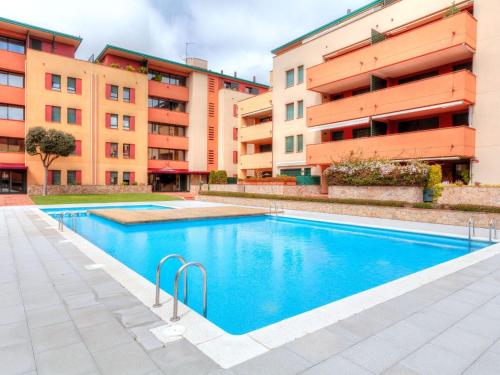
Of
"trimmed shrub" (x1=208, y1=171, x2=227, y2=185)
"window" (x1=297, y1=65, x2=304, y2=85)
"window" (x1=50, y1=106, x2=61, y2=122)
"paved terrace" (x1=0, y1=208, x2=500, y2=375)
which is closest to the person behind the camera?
"paved terrace" (x1=0, y1=208, x2=500, y2=375)

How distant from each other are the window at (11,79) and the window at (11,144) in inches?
203

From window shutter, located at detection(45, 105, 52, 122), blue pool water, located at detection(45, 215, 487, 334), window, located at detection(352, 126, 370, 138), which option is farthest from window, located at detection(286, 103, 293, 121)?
window shutter, located at detection(45, 105, 52, 122)

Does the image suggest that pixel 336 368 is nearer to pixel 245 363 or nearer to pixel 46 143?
pixel 245 363

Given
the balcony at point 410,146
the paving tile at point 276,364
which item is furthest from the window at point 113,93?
the paving tile at point 276,364

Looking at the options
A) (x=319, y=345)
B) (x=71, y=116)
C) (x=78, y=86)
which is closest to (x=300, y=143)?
(x=71, y=116)

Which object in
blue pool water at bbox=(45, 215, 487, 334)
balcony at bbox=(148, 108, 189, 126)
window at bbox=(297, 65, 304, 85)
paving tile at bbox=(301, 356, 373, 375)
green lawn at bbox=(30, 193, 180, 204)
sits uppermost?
window at bbox=(297, 65, 304, 85)

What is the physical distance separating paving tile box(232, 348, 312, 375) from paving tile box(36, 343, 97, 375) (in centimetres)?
152

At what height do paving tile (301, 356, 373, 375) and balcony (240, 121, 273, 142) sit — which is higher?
balcony (240, 121, 273, 142)

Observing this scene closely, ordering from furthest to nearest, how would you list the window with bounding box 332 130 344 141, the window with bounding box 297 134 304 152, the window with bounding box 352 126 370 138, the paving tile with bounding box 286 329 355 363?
the window with bounding box 297 134 304 152 → the window with bounding box 332 130 344 141 → the window with bounding box 352 126 370 138 → the paving tile with bounding box 286 329 355 363

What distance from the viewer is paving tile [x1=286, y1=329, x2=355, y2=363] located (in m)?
3.60

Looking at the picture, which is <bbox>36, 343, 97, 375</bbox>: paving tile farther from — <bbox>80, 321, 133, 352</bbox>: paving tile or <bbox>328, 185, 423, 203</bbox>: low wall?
<bbox>328, 185, 423, 203</bbox>: low wall

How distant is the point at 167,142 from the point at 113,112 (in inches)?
278

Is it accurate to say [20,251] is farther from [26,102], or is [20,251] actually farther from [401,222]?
[26,102]

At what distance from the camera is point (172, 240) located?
1238 centimetres
